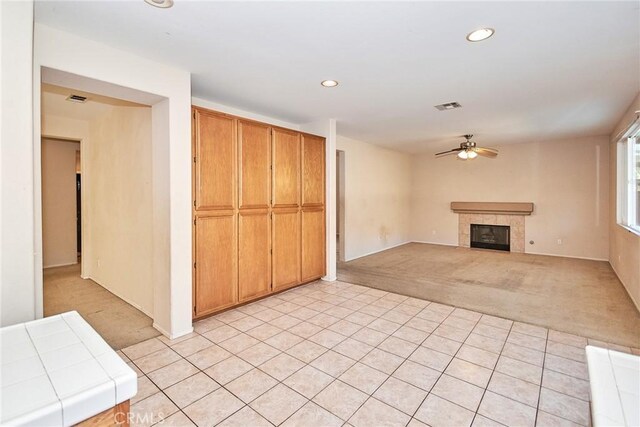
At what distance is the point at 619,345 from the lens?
2680 millimetres

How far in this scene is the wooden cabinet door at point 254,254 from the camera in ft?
11.7

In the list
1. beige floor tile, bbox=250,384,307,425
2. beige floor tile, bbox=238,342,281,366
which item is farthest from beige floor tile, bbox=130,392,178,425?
beige floor tile, bbox=238,342,281,366

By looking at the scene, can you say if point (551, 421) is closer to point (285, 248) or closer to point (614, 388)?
point (614, 388)

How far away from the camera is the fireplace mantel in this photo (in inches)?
274

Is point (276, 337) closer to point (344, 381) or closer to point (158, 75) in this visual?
point (344, 381)

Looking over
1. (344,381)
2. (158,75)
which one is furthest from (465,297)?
(158,75)

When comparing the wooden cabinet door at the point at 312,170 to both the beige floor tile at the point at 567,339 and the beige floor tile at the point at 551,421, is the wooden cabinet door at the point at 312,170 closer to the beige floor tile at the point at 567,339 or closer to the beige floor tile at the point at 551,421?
the beige floor tile at the point at 567,339

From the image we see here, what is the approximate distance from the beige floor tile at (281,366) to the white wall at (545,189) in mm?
6868

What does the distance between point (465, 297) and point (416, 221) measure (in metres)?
5.03

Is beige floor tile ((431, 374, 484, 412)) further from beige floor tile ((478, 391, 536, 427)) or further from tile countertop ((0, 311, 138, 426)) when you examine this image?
tile countertop ((0, 311, 138, 426))

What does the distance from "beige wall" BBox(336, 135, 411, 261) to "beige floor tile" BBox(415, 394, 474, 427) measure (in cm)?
432

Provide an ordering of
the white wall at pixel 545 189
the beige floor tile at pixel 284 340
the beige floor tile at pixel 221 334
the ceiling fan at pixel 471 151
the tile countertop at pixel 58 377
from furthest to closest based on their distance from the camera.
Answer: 1. the white wall at pixel 545 189
2. the ceiling fan at pixel 471 151
3. the beige floor tile at pixel 221 334
4. the beige floor tile at pixel 284 340
5. the tile countertop at pixel 58 377

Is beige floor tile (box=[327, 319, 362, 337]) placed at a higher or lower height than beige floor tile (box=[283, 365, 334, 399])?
higher

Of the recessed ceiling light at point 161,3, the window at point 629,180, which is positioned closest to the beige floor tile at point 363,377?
the recessed ceiling light at point 161,3
